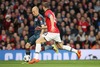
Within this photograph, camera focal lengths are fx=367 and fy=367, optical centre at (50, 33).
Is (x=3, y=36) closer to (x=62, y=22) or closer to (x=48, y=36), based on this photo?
(x=62, y=22)

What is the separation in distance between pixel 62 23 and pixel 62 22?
6cm

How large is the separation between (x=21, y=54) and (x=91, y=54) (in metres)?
3.07

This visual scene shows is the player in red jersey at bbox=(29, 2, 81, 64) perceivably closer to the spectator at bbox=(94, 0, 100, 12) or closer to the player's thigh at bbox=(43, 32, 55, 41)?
the player's thigh at bbox=(43, 32, 55, 41)

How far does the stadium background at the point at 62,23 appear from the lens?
16.9m

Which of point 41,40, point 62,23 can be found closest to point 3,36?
point 62,23

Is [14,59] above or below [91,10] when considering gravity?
below

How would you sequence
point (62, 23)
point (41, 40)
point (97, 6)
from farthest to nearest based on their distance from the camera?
point (97, 6) < point (62, 23) < point (41, 40)

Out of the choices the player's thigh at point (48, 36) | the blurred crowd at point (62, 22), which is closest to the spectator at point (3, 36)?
the blurred crowd at point (62, 22)

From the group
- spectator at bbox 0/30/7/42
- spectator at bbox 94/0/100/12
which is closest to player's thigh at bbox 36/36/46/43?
spectator at bbox 0/30/7/42

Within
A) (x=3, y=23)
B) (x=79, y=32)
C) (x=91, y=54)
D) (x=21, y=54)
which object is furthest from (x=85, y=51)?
(x=3, y=23)

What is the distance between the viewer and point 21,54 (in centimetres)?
1602

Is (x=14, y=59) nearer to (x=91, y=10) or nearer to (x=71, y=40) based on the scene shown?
(x=71, y=40)

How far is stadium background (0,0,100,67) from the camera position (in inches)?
664

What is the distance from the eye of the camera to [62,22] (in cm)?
1755
